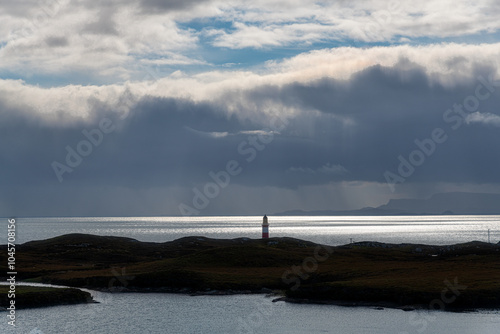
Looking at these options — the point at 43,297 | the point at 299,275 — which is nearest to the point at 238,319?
the point at 43,297

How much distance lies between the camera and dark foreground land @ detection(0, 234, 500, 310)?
299 feet

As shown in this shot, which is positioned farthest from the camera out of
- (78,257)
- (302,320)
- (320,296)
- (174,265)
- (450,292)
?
(78,257)

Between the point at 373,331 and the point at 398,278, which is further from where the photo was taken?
the point at 398,278

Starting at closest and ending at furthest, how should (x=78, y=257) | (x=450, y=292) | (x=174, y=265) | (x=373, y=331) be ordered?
(x=373, y=331)
(x=450, y=292)
(x=174, y=265)
(x=78, y=257)

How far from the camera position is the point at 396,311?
86125 mm

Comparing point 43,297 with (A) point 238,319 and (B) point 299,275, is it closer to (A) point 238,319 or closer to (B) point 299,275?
(A) point 238,319

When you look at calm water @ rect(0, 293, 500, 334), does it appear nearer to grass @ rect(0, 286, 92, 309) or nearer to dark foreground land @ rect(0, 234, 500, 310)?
grass @ rect(0, 286, 92, 309)

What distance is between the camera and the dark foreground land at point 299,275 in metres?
91.2

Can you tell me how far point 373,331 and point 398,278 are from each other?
3060 cm

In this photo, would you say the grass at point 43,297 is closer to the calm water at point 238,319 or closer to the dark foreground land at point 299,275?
the dark foreground land at point 299,275

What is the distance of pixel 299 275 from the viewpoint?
117 metres

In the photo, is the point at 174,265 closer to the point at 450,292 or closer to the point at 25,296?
the point at 25,296

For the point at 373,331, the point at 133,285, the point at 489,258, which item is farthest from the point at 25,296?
the point at 489,258

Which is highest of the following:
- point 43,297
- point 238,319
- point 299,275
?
point 43,297
